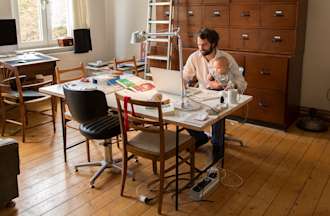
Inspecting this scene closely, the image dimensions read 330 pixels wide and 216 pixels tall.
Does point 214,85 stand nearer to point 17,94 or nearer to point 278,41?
point 278,41

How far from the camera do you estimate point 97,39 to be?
19.3ft

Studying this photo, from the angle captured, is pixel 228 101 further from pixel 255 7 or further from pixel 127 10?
pixel 127 10

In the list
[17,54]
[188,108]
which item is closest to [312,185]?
[188,108]

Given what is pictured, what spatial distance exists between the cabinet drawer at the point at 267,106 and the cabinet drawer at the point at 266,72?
2.7 inches

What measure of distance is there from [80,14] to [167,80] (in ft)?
10.2

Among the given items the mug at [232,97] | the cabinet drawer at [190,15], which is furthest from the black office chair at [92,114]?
the cabinet drawer at [190,15]

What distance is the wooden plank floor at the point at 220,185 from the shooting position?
105 inches

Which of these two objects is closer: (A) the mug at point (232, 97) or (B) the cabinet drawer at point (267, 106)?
(A) the mug at point (232, 97)

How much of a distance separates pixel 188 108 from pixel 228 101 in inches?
13.7

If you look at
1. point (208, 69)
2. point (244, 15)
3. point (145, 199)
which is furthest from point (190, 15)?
point (145, 199)

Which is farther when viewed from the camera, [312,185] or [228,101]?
[312,185]

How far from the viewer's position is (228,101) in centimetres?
282

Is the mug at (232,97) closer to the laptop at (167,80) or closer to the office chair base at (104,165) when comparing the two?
the laptop at (167,80)

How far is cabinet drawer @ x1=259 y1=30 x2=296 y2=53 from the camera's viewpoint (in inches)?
154
